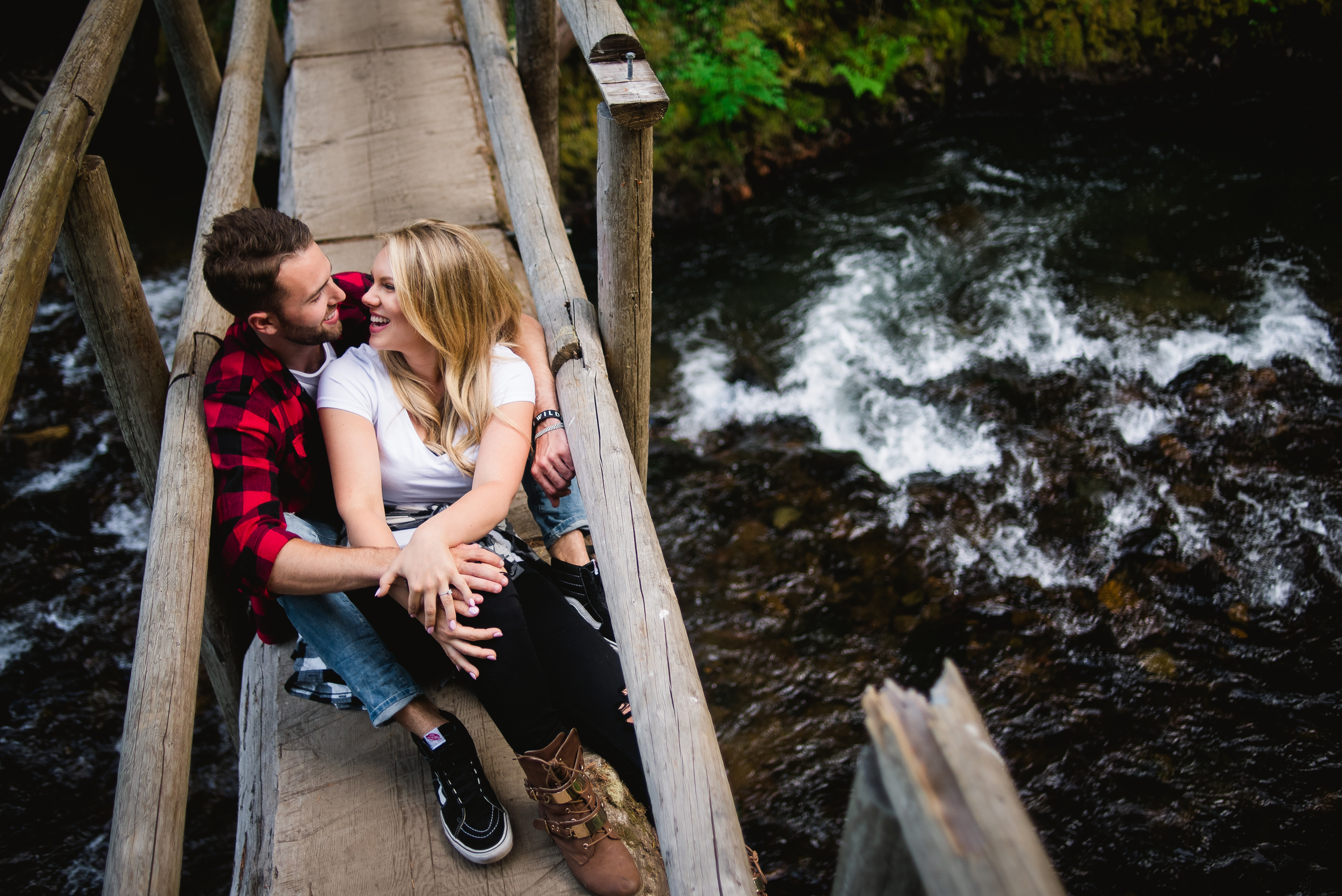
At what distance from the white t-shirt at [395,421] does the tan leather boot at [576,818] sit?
0.77 meters

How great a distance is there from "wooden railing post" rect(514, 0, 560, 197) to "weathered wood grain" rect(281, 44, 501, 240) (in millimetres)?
357

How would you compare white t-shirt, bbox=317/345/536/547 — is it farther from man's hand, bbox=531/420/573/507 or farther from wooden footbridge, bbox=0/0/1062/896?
wooden footbridge, bbox=0/0/1062/896

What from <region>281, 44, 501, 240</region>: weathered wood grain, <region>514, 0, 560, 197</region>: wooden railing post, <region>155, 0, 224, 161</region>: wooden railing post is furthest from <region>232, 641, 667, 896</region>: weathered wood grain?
<region>155, 0, 224, 161</region>: wooden railing post

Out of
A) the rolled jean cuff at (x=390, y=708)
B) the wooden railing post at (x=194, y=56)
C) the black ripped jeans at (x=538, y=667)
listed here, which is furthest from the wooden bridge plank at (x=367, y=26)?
the rolled jean cuff at (x=390, y=708)

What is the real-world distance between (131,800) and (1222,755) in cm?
382

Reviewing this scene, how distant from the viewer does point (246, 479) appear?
1946 mm

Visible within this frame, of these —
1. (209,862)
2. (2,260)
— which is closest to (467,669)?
(2,260)

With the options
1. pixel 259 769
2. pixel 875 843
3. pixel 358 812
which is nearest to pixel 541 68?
pixel 259 769

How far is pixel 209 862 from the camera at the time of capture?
327cm

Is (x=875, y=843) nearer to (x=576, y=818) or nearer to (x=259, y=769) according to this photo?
(x=576, y=818)

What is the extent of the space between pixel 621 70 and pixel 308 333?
3.44ft

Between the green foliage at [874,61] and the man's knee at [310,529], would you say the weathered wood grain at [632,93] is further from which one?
the green foliage at [874,61]

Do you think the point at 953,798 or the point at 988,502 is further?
the point at 988,502

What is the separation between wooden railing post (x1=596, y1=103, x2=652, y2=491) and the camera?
2008mm
